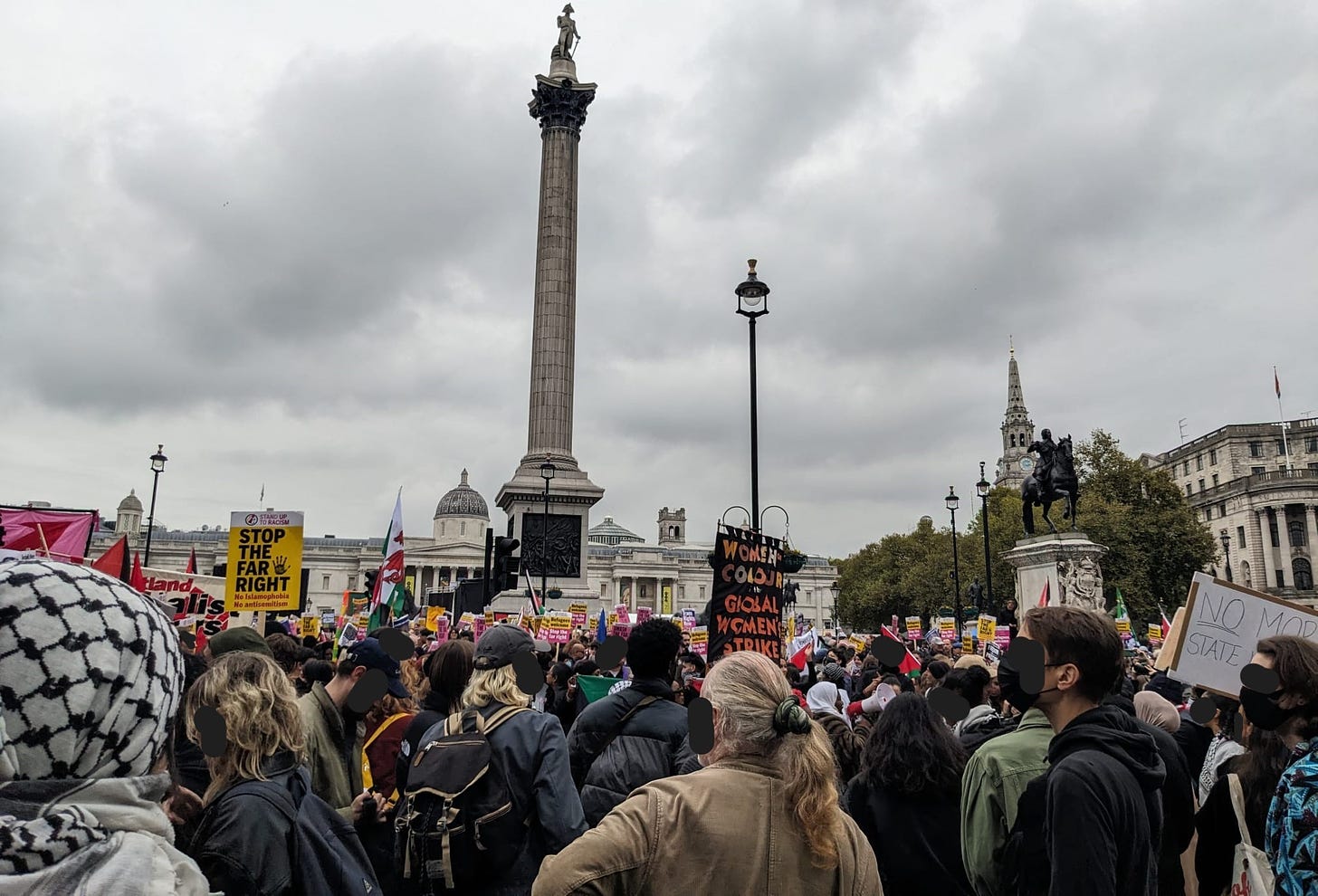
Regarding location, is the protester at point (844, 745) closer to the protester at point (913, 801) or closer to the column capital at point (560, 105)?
the protester at point (913, 801)

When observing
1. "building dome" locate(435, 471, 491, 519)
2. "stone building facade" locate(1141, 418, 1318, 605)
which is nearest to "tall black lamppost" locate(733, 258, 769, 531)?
"stone building facade" locate(1141, 418, 1318, 605)

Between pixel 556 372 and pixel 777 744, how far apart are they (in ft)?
122

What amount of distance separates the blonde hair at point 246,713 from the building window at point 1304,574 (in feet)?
312

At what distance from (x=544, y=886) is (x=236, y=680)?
1.71m

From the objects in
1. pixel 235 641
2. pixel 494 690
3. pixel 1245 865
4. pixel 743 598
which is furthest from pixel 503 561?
pixel 1245 865

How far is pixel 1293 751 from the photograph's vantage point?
3.35m

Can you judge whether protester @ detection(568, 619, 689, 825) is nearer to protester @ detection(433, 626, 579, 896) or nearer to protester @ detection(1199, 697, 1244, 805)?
protester @ detection(433, 626, 579, 896)

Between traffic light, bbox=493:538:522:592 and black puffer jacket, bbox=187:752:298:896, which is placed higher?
traffic light, bbox=493:538:522:592

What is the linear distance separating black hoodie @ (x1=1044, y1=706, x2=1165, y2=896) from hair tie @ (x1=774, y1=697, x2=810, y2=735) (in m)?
1.15

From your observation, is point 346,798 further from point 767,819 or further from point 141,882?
point 141,882

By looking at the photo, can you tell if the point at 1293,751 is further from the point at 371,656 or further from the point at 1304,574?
the point at 1304,574

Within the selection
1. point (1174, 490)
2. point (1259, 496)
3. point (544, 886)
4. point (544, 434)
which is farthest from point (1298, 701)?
point (1259, 496)

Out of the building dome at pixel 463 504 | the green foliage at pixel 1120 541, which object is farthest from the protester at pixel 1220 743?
the building dome at pixel 463 504

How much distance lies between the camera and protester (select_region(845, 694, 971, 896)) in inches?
167
